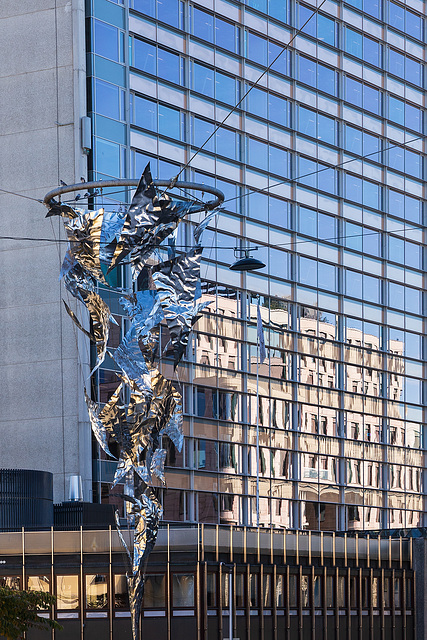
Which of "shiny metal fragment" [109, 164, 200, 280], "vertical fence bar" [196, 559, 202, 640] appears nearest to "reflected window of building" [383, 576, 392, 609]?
"vertical fence bar" [196, 559, 202, 640]

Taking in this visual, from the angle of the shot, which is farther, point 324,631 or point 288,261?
point 288,261

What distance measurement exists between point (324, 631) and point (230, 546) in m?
6.33

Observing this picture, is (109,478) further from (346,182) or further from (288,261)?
(346,182)

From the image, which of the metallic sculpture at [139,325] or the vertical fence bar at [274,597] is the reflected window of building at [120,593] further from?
the metallic sculpture at [139,325]

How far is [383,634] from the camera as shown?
51.7 meters

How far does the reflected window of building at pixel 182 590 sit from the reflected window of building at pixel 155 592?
0.43 m

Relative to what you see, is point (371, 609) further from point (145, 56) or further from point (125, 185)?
point (125, 185)

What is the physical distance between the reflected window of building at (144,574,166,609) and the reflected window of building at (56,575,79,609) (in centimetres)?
246

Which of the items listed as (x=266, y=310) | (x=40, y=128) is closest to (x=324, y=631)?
(x=266, y=310)

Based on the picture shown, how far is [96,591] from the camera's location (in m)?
43.6

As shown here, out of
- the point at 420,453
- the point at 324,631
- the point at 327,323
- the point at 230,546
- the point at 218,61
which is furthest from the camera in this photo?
the point at 420,453

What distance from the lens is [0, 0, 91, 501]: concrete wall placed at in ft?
175

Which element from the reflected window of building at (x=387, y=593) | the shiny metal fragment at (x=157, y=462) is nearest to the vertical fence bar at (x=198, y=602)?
the reflected window of building at (x=387, y=593)

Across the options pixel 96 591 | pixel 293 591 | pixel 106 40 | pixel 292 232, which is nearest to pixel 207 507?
pixel 293 591
